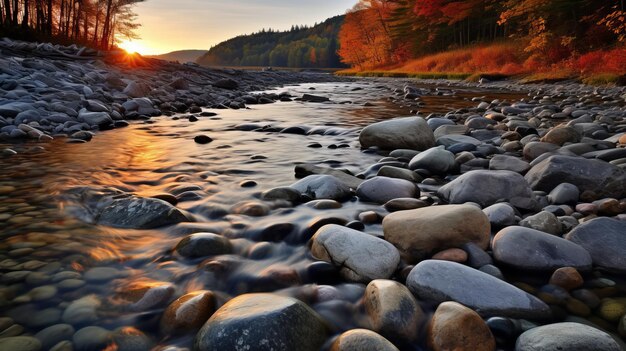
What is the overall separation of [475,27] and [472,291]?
132 feet

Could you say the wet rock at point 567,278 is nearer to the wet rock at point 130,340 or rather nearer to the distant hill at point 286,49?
the wet rock at point 130,340

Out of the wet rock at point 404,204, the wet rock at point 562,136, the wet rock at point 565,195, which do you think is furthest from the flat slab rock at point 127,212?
the wet rock at point 562,136

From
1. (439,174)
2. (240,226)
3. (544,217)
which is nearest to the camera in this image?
(544,217)

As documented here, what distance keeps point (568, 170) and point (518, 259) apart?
4.74 feet

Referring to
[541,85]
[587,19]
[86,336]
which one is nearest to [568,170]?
[86,336]

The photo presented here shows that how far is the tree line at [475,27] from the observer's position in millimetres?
19359

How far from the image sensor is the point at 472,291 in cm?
173

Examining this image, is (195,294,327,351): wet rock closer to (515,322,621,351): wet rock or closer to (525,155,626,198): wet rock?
(515,322,621,351): wet rock

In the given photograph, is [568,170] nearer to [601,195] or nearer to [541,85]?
[601,195]

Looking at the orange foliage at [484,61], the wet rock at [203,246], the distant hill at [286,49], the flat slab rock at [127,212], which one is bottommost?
the wet rock at [203,246]

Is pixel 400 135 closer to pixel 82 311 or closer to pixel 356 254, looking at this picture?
pixel 356 254

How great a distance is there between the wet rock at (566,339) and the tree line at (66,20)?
21414 millimetres

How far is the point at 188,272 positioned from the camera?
2.06 m

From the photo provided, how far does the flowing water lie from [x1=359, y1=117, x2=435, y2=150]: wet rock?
297mm
